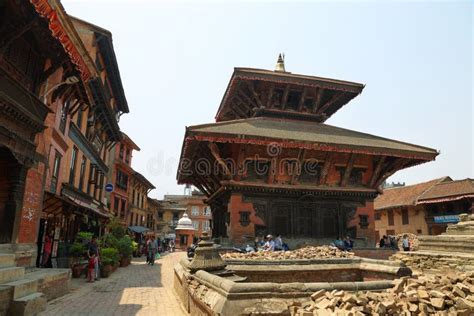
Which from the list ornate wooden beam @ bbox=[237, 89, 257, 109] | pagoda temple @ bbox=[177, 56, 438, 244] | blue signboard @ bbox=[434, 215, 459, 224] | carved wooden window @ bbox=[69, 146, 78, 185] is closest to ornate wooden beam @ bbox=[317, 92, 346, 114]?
pagoda temple @ bbox=[177, 56, 438, 244]

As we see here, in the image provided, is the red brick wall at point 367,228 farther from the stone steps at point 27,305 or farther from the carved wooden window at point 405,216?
the carved wooden window at point 405,216

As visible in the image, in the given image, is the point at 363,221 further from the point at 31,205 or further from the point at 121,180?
the point at 121,180

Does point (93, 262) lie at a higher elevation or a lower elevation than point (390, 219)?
lower

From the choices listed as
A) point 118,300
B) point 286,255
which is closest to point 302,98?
point 286,255

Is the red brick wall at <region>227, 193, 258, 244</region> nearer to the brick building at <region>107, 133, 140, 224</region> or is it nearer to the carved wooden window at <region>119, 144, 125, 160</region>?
the brick building at <region>107, 133, 140, 224</region>

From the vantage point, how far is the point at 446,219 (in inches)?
1276

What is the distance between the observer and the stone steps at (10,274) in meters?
6.71

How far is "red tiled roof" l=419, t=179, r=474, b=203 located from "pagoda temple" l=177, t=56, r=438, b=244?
17.9 metres

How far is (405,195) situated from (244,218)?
31.1 m

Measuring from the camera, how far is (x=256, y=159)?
1603 cm

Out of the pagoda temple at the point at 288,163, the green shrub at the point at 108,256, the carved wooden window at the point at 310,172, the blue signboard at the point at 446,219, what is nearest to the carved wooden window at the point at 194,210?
the blue signboard at the point at 446,219

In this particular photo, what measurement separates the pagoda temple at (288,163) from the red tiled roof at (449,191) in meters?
17.9

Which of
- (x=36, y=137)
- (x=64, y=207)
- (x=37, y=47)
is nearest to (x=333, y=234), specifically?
(x=64, y=207)

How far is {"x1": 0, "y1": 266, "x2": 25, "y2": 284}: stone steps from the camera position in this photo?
6.71 metres
